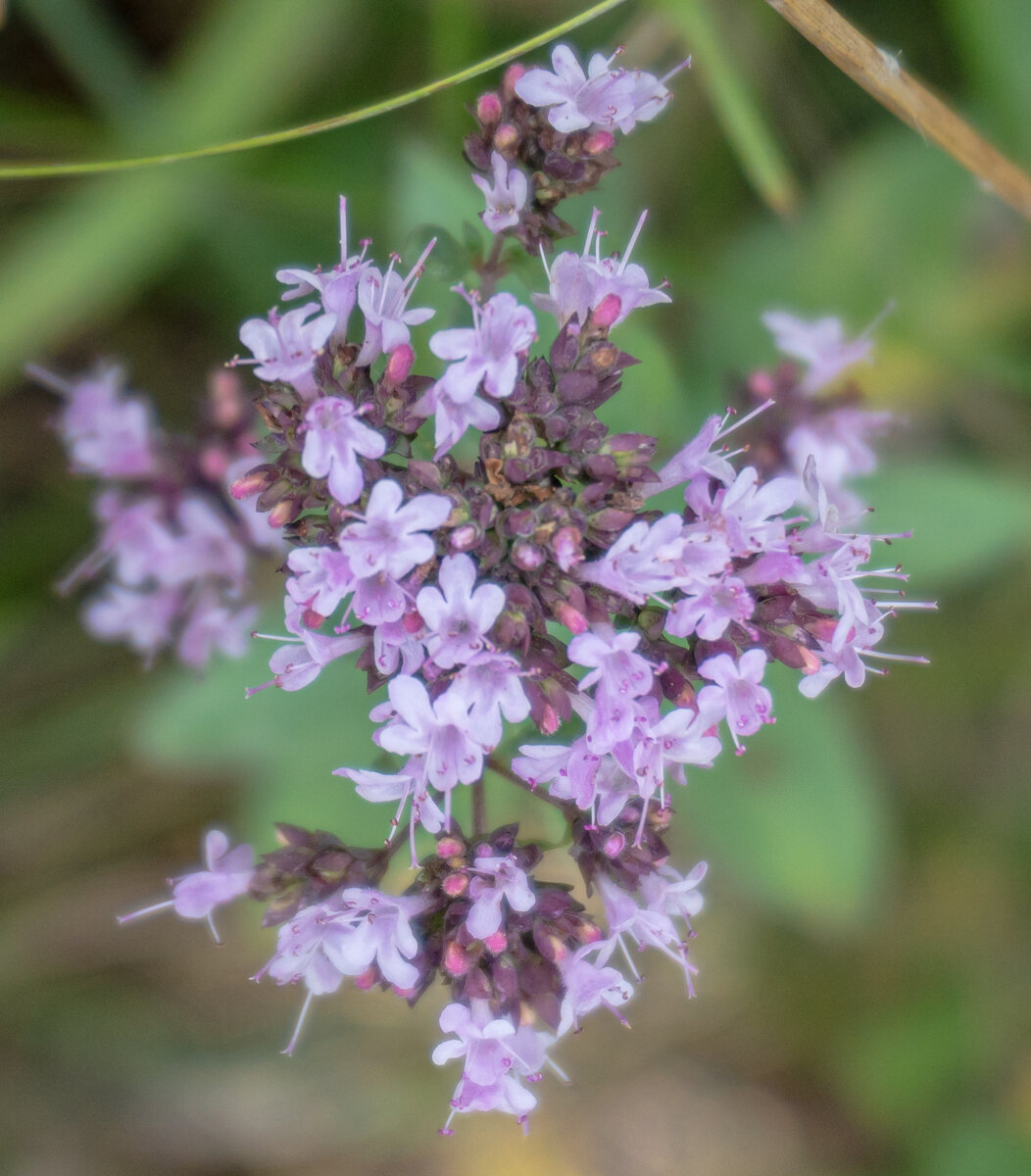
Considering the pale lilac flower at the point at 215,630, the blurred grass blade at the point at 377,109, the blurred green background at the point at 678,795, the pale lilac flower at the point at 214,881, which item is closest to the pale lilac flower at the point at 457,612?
the pale lilac flower at the point at 214,881

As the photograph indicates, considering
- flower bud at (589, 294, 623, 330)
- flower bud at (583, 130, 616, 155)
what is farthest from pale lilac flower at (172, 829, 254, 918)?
flower bud at (583, 130, 616, 155)

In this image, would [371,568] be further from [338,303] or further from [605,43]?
[605,43]

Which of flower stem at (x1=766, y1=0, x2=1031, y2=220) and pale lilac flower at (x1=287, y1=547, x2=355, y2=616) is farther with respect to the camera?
flower stem at (x1=766, y1=0, x2=1031, y2=220)

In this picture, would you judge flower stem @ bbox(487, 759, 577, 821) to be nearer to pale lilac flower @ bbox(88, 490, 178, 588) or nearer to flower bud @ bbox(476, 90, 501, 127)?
pale lilac flower @ bbox(88, 490, 178, 588)

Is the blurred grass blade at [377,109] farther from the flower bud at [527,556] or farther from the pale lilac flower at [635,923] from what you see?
the pale lilac flower at [635,923]

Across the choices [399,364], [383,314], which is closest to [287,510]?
[399,364]
